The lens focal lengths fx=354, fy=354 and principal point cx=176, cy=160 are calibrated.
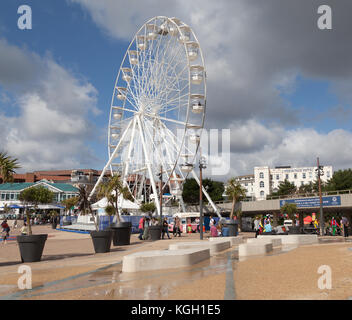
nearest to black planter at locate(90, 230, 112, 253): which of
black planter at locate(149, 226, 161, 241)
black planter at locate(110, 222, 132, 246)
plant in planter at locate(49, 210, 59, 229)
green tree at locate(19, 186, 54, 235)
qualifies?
green tree at locate(19, 186, 54, 235)

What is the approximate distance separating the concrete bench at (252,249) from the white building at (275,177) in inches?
3869

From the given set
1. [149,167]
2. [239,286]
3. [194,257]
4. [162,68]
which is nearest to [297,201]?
[149,167]

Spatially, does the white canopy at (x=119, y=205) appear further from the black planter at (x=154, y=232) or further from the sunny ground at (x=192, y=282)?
the sunny ground at (x=192, y=282)

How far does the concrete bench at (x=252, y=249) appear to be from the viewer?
11.7 metres

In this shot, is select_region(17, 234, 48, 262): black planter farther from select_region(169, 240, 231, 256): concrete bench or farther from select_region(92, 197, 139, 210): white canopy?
select_region(92, 197, 139, 210): white canopy

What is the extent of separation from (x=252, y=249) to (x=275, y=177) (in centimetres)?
10188

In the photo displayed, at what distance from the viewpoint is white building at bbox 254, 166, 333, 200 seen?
354 ft

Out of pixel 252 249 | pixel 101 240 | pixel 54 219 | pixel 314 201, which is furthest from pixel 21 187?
pixel 252 249

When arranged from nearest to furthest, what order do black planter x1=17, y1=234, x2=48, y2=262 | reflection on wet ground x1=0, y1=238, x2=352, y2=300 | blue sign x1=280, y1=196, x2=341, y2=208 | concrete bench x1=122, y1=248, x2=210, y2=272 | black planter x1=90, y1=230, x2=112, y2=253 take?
reflection on wet ground x1=0, y1=238, x2=352, y2=300 → concrete bench x1=122, y1=248, x2=210, y2=272 → black planter x1=17, y1=234, x2=48, y2=262 → black planter x1=90, y1=230, x2=112, y2=253 → blue sign x1=280, y1=196, x2=341, y2=208

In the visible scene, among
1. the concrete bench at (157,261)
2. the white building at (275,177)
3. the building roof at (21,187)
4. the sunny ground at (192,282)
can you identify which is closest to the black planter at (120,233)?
the sunny ground at (192,282)

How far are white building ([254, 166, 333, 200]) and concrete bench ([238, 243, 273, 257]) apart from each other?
9828cm

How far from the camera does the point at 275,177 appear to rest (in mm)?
109875

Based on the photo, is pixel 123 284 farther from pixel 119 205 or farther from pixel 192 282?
pixel 119 205
